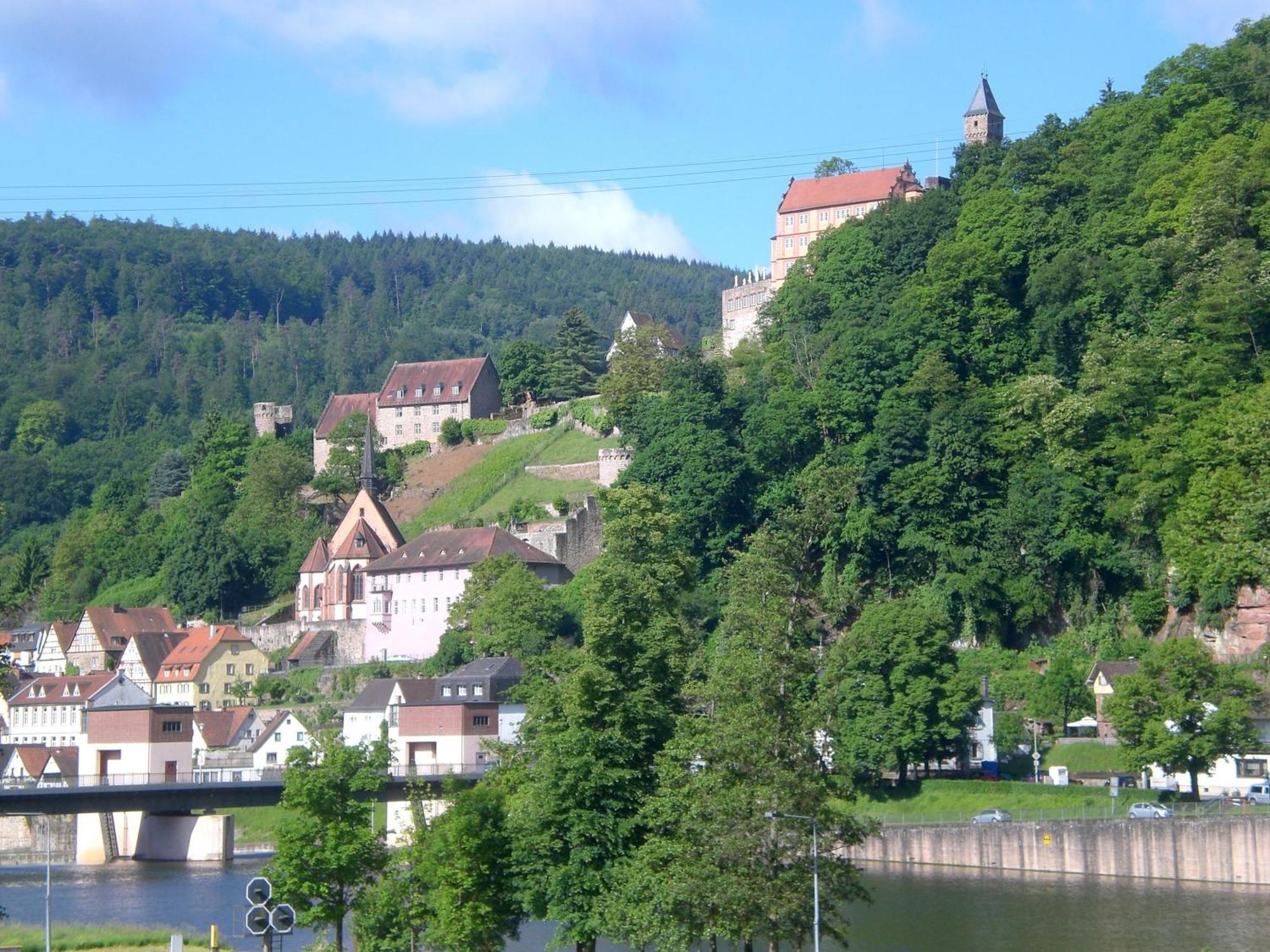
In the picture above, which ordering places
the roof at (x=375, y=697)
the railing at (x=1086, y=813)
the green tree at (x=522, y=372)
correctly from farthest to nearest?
the green tree at (x=522, y=372)
the roof at (x=375, y=697)
the railing at (x=1086, y=813)

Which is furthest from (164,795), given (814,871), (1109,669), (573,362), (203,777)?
(573,362)

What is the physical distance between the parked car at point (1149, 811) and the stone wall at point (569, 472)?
1882 inches

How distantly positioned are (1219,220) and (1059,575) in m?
16.6

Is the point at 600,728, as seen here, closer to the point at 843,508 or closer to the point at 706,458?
the point at 843,508

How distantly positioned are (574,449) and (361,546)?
13958 mm

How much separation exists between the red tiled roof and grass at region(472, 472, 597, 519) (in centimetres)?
581

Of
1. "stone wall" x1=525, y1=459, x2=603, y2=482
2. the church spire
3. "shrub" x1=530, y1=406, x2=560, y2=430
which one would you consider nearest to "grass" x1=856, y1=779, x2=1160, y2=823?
"stone wall" x1=525, y1=459, x2=603, y2=482

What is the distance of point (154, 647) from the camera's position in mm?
103375

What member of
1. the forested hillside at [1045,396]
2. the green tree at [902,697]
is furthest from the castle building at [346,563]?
the green tree at [902,697]

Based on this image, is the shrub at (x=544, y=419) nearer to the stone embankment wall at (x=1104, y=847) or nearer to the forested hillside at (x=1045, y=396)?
the forested hillside at (x=1045, y=396)

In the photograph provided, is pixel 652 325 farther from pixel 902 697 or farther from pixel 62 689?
pixel 902 697

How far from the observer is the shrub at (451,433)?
119 m

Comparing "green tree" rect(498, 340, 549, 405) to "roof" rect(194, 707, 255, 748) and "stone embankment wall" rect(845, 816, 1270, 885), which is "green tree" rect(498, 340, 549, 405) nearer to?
"roof" rect(194, 707, 255, 748)

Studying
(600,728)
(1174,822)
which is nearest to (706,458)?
(1174,822)
